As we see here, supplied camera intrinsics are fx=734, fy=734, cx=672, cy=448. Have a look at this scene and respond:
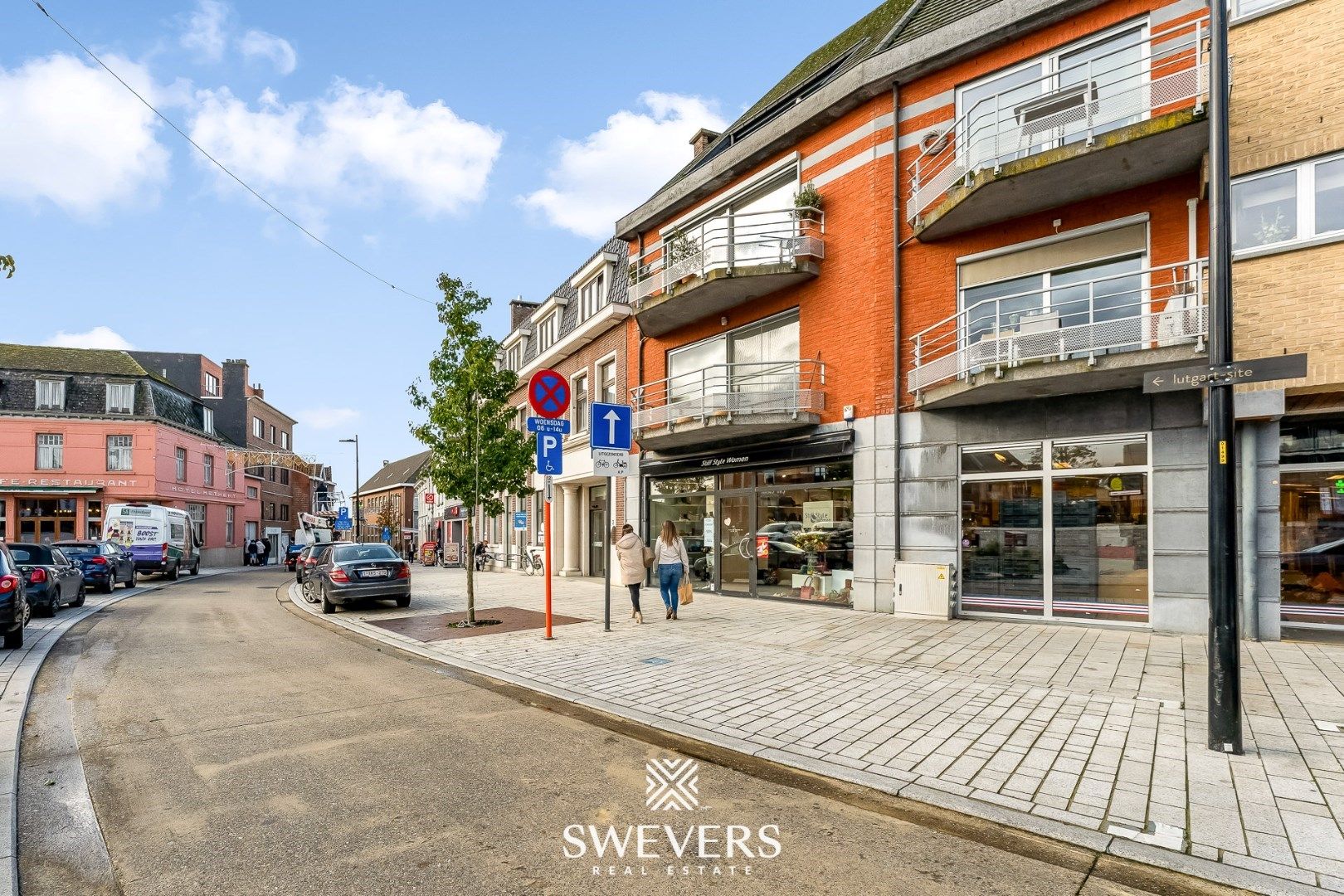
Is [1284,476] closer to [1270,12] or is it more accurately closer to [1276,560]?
[1276,560]

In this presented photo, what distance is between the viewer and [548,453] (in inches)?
396

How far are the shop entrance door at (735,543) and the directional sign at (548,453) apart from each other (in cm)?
593

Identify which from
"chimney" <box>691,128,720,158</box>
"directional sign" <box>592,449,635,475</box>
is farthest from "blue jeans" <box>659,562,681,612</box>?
"chimney" <box>691,128,720,158</box>

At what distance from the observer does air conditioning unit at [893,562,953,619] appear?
11.4m

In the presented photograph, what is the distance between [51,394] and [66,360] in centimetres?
303

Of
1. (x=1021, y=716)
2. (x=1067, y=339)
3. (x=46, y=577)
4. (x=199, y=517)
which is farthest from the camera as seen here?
→ (x=199, y=517)

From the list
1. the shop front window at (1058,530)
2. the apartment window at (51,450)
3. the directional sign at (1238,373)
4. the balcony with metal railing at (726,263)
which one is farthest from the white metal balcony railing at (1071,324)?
the apartment window at (51,450)

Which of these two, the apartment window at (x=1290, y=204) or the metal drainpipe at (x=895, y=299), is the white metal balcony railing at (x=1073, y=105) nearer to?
the metal drainpipe at (x=895, y=299)

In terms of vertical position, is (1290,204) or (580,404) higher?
(1290,204)

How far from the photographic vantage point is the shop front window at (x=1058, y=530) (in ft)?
33.6

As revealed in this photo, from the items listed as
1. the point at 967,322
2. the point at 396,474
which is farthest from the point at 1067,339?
the point at 396,474

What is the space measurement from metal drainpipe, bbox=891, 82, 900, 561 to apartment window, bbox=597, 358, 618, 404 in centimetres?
954

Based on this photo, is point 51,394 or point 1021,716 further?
point 51,394

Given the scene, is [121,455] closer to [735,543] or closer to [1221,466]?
[735,543]
